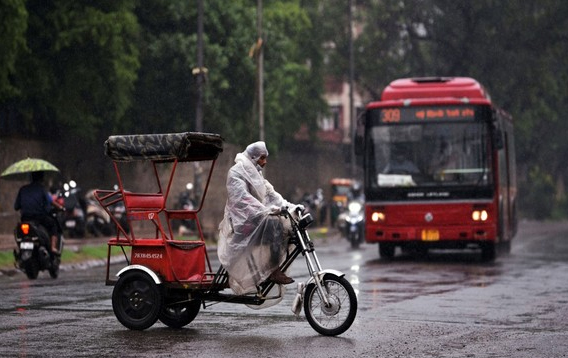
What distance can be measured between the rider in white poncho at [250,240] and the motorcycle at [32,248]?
817 cm

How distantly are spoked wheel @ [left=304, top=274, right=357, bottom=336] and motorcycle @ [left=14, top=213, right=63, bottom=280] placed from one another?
874 cm

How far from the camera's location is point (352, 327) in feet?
41.7

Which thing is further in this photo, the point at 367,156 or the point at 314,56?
the point at 314,56

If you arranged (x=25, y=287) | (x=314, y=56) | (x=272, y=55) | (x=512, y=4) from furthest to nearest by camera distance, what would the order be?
(x=314, y=56) < (x=512, y=4) < (x=272, y=55) < (x=25, y=287)

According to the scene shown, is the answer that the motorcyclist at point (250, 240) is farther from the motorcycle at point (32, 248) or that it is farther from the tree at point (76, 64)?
the tree at point (76, 64)

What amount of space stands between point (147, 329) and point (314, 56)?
4506 cm

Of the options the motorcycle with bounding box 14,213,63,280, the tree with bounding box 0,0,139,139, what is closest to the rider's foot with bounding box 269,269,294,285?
the motorcycle with bounding box 14,213,63,280

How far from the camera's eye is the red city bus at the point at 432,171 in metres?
24.9

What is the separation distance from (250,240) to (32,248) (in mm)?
8412

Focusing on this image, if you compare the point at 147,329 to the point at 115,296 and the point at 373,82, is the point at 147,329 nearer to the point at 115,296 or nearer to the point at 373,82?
the point at 115,296

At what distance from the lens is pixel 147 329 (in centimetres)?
1250

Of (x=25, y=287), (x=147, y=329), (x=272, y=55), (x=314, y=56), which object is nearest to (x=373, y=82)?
(x=314, y=56)

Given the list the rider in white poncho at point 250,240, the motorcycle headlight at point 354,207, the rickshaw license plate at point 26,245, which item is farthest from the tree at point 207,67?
the rider in white poncho at point 250,240

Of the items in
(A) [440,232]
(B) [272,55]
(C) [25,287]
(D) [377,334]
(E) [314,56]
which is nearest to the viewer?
(D) [377,334]
